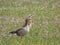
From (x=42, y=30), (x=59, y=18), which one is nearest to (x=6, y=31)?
(x=42, y=30)

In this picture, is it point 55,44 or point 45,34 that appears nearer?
point 55,44

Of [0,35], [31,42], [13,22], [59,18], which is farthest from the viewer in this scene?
[59,18]

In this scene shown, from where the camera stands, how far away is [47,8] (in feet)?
64.4

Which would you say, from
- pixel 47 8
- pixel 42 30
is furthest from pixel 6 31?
pixel 47 8

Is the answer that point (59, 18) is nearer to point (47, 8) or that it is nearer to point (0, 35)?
point (47, 8)

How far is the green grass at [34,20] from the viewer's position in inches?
466

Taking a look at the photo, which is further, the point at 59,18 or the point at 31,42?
the point at 59,18

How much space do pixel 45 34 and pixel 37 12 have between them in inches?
189

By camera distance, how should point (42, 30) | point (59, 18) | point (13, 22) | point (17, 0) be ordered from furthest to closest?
point (17, 0) < point (59, 18) < point (13, 22) < point (42, 30)

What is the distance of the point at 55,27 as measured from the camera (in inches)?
576

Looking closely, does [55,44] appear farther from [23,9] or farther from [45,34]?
[23,9]

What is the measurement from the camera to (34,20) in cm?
1634

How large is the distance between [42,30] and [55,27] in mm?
953

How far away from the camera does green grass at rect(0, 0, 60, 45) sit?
11.8 metres
